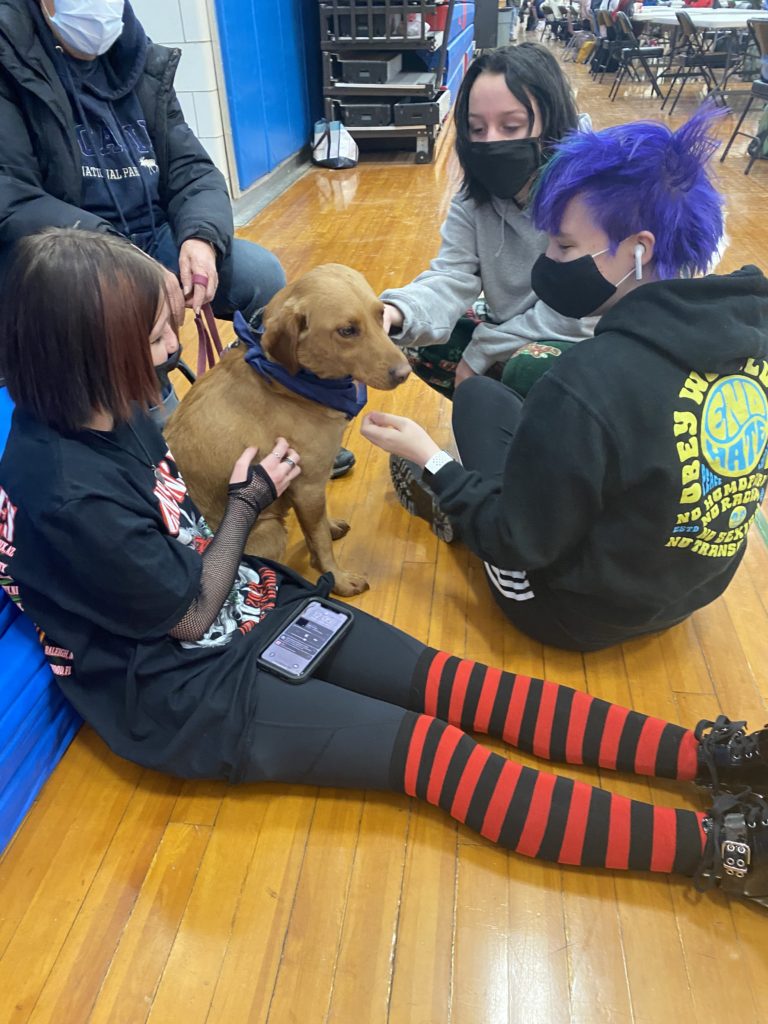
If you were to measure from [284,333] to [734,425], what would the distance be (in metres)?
0.97

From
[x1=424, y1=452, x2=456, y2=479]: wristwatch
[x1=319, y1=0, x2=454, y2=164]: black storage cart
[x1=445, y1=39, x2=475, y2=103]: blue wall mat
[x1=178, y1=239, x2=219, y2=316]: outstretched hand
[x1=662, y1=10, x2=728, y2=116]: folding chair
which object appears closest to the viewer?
[x1=424, y1=452, x2=456, y2=479]: wristwatch

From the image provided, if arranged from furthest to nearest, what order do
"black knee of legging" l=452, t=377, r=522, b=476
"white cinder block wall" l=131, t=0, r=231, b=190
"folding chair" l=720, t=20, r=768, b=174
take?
1. "folding chair" l=720, t=20, r=768, b=174
2. "white cinder block wall" l=131, t=0, r=231, b=190
3. "black knee of legging" l=452, t=377, r=522, b=476

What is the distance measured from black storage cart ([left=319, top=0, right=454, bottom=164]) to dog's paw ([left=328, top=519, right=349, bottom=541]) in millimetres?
5542

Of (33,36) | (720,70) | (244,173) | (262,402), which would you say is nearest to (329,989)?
Result: (262,402)

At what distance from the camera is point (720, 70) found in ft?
35.8

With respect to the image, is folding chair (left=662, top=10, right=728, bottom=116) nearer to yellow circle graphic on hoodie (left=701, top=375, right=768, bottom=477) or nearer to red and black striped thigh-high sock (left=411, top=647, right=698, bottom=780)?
yellow circle graphic on hoodie (left=701, top=375, right=768, bottom=477)

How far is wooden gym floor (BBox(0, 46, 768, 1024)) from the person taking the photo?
1.12 metres

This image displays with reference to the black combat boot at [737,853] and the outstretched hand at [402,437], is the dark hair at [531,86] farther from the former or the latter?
the black combat boot at [737,853]

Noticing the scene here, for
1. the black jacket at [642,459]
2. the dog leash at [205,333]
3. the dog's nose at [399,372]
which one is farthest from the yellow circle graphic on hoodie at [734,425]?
the dog leash at [205,333]

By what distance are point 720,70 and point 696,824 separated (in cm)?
1329

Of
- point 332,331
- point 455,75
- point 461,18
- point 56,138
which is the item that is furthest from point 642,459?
point 461,18

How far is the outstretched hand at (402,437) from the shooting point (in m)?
1.51

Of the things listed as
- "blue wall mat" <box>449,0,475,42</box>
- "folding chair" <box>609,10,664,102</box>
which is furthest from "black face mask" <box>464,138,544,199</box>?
"folding chair" <box>609,10,664,102</box>

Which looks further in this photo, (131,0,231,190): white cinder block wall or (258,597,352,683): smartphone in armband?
(131,0,231,190): white cinder block wall
